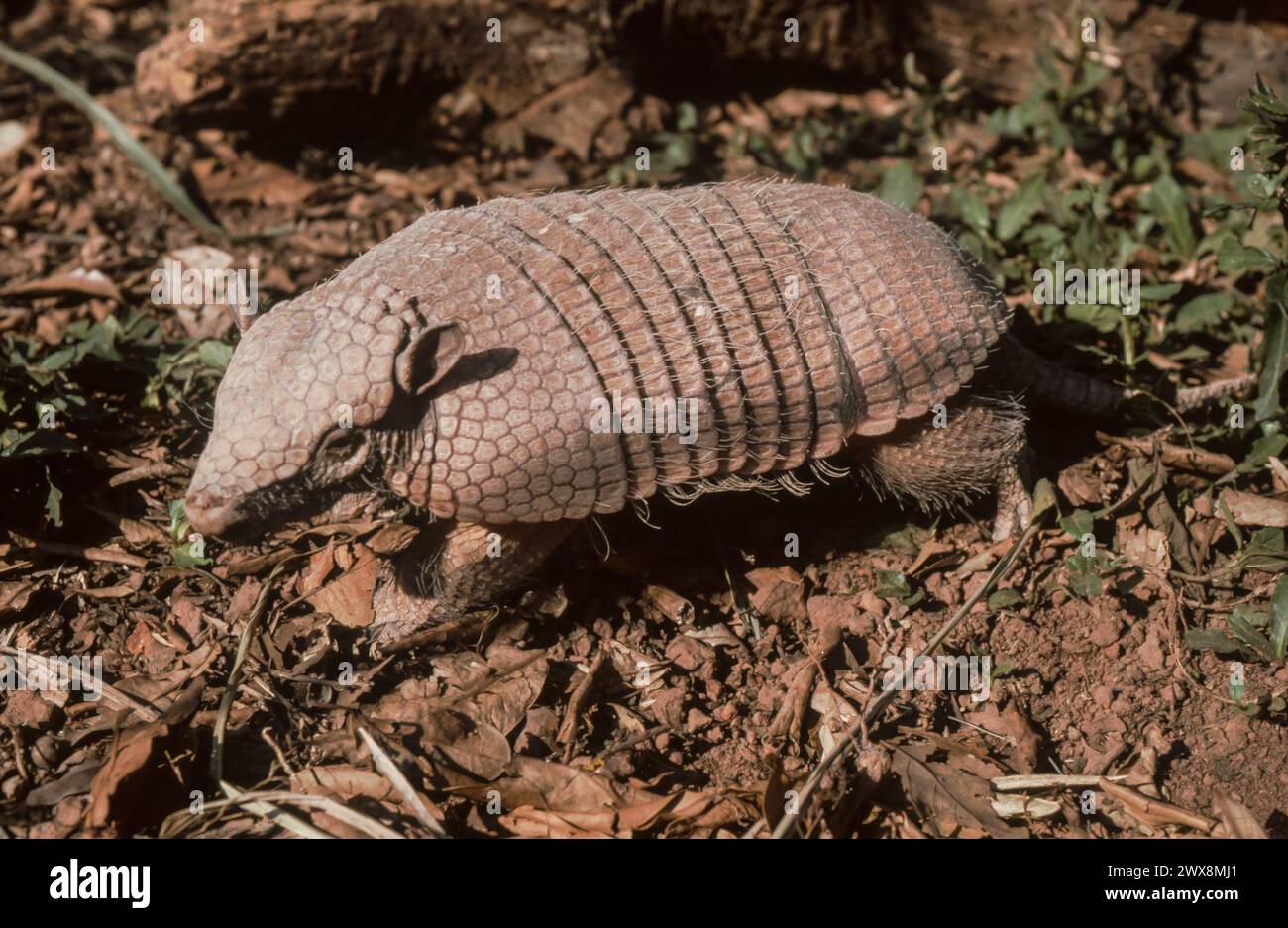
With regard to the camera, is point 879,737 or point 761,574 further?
point 761,574

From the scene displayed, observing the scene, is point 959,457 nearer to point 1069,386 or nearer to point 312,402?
point 1069,386

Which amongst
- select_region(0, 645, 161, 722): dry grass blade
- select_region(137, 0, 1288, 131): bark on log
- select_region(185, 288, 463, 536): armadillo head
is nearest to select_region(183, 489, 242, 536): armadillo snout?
select_region(185, 288, 463, 536): armadillo head

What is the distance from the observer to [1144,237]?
689cm

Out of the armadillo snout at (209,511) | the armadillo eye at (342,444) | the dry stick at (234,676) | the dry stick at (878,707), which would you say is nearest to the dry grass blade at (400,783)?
the dry stick at (234,676)

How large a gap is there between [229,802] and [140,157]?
4898 millimetres

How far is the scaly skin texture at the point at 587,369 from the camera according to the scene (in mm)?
4070

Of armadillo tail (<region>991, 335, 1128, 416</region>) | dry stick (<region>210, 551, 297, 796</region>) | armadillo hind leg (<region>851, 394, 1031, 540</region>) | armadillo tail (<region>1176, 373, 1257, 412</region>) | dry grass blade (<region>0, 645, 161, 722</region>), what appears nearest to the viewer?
dry stick (<region>210, 551, 297, 796</region>)

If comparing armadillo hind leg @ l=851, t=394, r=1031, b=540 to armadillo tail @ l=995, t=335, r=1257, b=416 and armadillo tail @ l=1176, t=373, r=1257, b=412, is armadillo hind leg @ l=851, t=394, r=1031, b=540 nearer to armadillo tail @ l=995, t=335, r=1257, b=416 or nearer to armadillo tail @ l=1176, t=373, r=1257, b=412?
armadillo tail @ l=995, t=335, r=1257, b=416

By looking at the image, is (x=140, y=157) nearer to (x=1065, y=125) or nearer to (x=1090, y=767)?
(x=1065, y=125)

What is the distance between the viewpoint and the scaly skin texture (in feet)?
13.4

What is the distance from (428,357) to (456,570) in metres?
1.09

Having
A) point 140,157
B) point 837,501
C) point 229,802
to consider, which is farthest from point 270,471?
point 140,157

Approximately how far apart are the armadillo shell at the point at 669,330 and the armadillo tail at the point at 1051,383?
0.38 meters

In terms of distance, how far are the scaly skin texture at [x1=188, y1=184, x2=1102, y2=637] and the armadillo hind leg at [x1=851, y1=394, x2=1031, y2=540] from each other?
1cm
